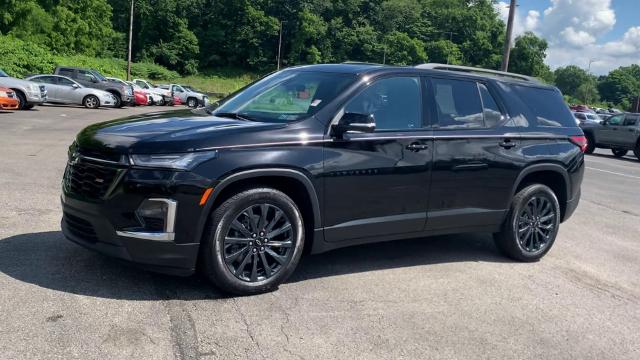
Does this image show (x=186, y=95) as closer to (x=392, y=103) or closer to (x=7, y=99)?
(x=7, y=99)

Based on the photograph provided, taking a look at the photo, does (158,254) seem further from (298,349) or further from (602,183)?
(602,183)

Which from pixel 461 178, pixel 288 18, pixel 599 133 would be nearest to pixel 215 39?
pixel 288 18

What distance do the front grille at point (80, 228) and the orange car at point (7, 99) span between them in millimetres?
15916

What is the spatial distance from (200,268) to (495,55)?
114 m

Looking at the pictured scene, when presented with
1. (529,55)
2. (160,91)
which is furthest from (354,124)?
(529,55)

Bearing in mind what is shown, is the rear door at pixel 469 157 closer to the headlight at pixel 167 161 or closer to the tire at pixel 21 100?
the headlight at pixel 167 161

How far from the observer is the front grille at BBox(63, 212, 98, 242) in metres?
4.10

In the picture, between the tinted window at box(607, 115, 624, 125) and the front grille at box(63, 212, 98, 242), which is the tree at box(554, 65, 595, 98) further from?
the front grille at box(63, 212, 98, 242)

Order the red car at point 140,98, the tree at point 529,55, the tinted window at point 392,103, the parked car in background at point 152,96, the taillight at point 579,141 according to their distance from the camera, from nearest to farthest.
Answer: the tinted window at point 392,103 → the taillight at point 579,141 → the red car at point 140,98 → the parked car in background at point 152,96 → the tree at point 529,55

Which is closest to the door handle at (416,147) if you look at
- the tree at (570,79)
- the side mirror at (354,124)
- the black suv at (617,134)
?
the side mirror at (354,124)

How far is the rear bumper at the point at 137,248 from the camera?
12.9 ft

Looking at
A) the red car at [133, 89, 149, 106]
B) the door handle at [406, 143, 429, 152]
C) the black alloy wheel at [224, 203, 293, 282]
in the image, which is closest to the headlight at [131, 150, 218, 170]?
the black alloy wheel at [224, 203, 293, 282]

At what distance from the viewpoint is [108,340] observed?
3.42m

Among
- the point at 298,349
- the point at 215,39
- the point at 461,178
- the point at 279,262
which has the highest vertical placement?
the point at 215,39
